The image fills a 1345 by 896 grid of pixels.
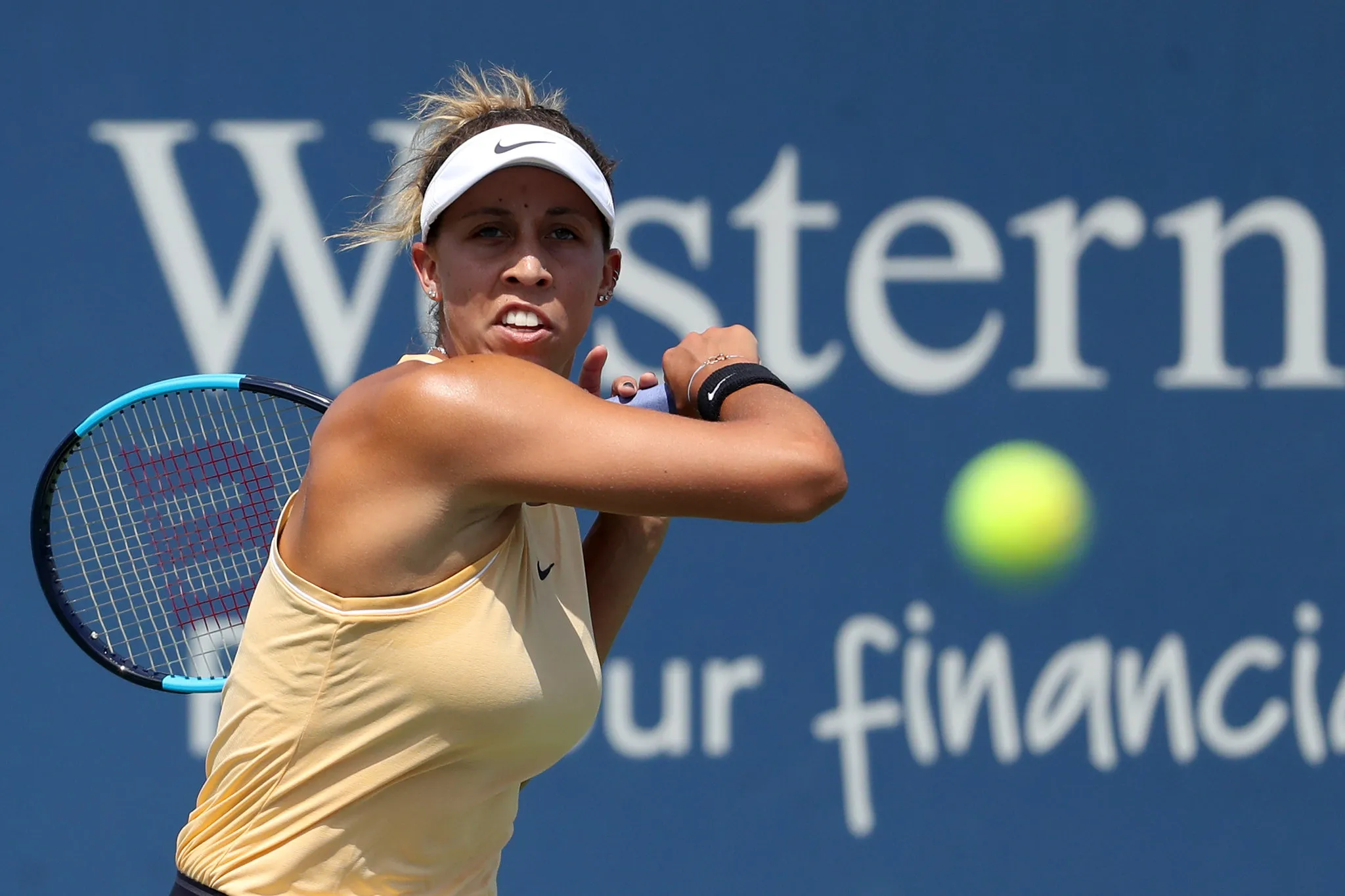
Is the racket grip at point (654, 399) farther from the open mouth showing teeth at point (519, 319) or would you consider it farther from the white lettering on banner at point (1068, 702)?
the white lettering on banner at point (1068, 702)

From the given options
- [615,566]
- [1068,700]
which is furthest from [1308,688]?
[615,566]

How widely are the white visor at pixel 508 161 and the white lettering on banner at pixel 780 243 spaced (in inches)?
78.2

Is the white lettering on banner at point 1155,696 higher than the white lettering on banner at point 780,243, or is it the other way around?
the white lettering on banner at point 780,243

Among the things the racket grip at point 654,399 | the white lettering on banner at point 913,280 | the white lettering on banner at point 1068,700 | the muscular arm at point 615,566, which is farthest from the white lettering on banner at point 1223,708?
the racket grip at point 654,399

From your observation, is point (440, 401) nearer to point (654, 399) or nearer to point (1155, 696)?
point (654, 399)

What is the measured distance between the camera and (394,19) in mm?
3605

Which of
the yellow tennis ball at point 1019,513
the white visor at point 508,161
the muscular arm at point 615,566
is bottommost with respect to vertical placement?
the yellow tennis ball at point 1019,513

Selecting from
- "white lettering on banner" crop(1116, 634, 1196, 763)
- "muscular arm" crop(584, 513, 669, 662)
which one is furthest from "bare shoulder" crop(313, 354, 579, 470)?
"white lettering on banner" crop(1116, 634, 1196, 763)

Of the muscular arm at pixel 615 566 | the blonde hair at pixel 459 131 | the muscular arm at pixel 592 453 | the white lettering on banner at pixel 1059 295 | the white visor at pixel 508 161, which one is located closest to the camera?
the muscular arm at pixel 592 453

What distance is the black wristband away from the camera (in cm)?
159

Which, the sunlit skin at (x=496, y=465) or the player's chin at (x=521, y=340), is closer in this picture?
the sunlit skin at (x=496, y=465)

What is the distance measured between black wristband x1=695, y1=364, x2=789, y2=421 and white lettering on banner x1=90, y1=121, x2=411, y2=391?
6.97 ft

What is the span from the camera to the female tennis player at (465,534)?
56.4 inches

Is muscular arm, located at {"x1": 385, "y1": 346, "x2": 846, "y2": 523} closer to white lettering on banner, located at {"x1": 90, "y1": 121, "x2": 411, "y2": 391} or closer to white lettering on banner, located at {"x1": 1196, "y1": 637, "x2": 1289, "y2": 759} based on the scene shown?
white lettering on banner, located at {"x1": 90, "y1": 121, "x2": 411, "y2": 391}
